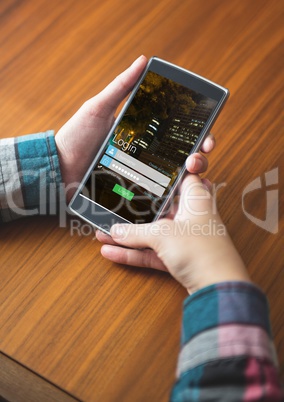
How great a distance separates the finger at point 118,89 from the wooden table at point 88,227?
0.05 m

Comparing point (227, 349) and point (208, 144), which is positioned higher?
point (208, 144)

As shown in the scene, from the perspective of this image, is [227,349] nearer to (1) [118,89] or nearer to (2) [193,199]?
(2) [193,199]

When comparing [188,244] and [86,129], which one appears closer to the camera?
[188,244]

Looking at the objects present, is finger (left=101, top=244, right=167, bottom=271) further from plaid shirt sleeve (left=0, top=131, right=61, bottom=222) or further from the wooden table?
plaid shirt sleeve (left=0, top=131, right=61, bottom=222)

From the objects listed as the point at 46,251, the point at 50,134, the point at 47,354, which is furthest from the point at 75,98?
the point at 47,354

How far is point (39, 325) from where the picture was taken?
563 millimetres

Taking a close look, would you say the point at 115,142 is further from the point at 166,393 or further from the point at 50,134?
the point at 166,393

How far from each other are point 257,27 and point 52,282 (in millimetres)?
496

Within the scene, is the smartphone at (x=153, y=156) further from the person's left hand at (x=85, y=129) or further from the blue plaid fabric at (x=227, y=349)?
the blue plaid fabric at (x=227, y=349)

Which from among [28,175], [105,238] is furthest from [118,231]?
[28,175]

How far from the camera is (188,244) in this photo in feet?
1.87

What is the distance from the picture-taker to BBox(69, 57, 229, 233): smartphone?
626mm

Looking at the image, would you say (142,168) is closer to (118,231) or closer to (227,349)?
(118,231)

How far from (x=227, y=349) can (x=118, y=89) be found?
365 mm
